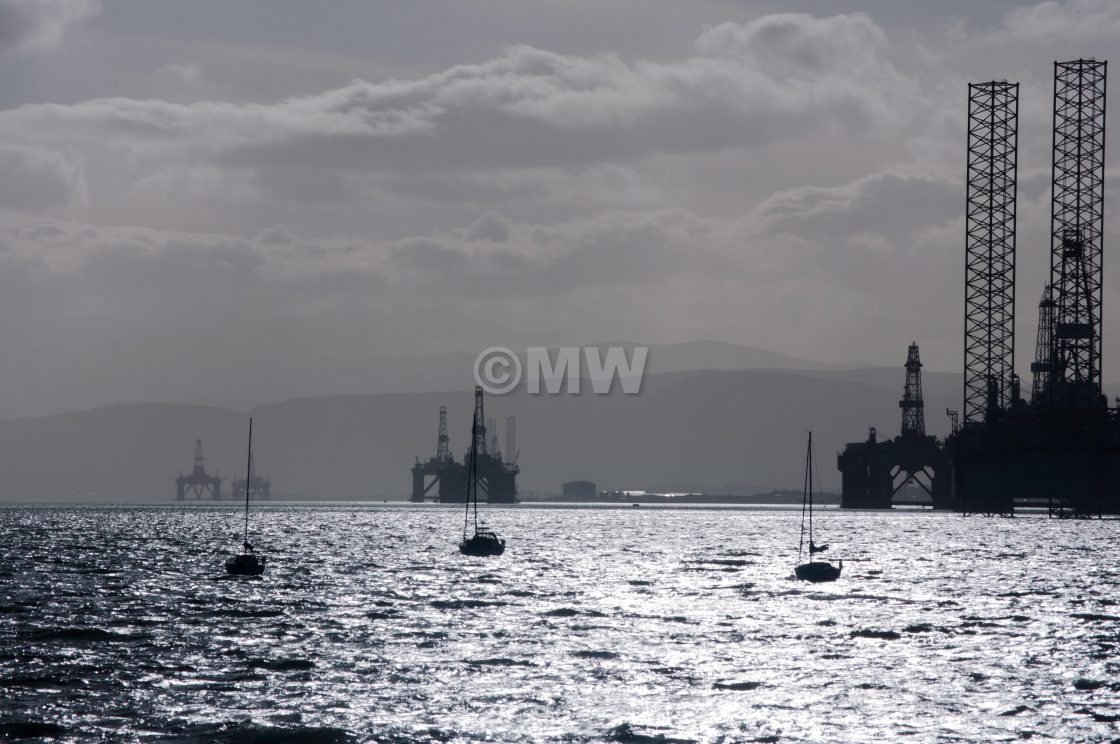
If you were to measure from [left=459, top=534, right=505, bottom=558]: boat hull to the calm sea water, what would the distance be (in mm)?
10743

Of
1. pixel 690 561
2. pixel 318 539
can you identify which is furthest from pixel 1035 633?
pixel 318 539

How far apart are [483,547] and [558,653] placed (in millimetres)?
62698

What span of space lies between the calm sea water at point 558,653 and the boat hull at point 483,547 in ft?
35.2

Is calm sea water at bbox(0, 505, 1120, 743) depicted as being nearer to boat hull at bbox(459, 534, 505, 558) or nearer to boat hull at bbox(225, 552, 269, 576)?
boat hull at bbox(225, 552, 269, 576)

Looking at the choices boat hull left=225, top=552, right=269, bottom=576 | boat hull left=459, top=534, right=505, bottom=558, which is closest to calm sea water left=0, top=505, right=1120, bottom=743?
boat hull left=225, top=552, right=269, bottom=576

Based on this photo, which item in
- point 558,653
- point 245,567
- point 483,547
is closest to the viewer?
point 558,653

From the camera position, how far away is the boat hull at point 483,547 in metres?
113

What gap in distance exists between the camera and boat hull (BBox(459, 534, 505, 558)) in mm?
112688

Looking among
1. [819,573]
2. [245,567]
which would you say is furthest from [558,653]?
[245,567]

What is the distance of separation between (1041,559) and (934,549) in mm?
19038

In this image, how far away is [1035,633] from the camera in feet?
191

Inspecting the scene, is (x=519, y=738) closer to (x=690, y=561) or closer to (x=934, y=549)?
(x=690, y=561)

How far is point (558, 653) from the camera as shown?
5047 cm

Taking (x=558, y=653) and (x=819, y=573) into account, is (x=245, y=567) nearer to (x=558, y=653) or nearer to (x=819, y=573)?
(x=819, y=573)
